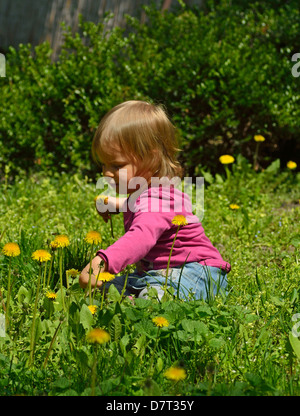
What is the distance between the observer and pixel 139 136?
2828 millimetres

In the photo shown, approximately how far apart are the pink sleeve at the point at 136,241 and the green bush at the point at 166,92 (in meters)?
2.34

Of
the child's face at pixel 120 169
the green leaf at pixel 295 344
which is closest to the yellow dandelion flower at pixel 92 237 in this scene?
the child's face at pixel 120 169

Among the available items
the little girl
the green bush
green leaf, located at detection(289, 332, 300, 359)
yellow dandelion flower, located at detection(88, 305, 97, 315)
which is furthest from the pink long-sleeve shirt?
the green bush

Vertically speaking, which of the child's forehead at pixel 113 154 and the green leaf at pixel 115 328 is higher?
the child's forehead at pixel 113 154

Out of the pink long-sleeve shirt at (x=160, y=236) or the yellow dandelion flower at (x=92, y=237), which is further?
the pink long-sleeve shirt at (x=160, y=236)

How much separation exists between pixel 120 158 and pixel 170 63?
2.47m

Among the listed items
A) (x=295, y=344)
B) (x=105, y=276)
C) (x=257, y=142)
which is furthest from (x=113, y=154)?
(x=257, y=142)

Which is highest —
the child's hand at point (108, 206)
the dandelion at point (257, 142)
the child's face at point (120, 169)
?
the dandelion at point (257, 142)

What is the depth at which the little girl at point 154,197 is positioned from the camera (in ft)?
8.98

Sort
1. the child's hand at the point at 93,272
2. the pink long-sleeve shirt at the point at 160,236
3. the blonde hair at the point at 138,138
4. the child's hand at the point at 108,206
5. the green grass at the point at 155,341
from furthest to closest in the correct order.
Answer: the child's hand at the point at 108,206 < the blonde hair at the point at 138,138 < the pink long-sleeve shirt at the point at 160,236 < the child's hand at the point at 93,272 < the green grass at the point at 155,341

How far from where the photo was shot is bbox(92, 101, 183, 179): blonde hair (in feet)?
9.26

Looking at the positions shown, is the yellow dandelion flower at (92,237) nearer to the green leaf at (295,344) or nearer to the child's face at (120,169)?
the child's face at (120,169)

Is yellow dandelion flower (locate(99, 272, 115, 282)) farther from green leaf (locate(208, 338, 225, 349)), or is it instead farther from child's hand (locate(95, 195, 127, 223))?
child's hand (locate(95, 195, 127, 223))

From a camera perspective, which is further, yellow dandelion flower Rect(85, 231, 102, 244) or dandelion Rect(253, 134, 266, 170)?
dandelion Rect(253, 134, 266, 170)
